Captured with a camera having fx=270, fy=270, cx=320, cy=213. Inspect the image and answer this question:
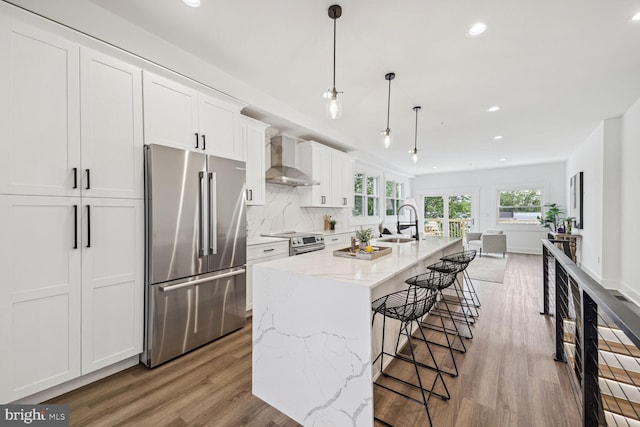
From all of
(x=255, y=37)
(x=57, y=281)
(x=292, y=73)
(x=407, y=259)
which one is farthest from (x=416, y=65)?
(x=57, y=281)

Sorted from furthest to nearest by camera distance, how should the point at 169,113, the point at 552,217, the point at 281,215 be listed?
the point at 552,217
the point at 281,215
the point at 169,113

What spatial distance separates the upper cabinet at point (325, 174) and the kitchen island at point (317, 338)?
2.70 m

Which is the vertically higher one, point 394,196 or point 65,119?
point 65,119

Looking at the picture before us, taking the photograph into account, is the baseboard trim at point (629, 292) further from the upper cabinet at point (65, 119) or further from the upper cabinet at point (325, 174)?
the upper cabinet at point (65, 119)

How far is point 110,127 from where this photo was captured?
82.0 inches

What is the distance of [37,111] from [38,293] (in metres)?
1.19

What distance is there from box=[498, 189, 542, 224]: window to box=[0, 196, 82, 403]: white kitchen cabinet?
33.9 ft

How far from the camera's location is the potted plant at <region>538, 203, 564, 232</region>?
7.48m

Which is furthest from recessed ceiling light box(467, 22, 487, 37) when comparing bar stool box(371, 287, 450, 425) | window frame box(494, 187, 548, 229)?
window frame box(494, 187, 548, 229)

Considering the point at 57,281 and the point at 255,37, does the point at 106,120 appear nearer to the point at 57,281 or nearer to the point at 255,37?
the point at 57,281

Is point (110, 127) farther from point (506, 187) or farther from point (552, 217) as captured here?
point (506, 187)

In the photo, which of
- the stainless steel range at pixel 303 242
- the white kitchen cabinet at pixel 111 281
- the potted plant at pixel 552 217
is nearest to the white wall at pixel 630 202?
the potted plant at pixel 552 217

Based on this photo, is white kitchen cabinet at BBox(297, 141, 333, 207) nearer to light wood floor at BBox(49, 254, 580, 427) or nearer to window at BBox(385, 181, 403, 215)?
light wood floor at BBox(49, 254, 580, 427)
